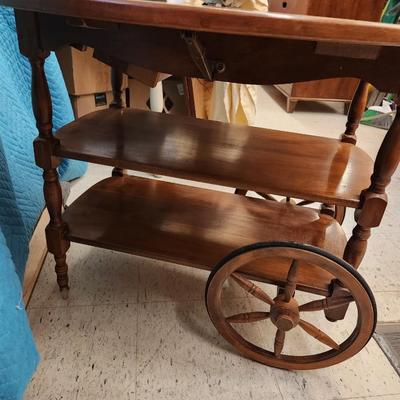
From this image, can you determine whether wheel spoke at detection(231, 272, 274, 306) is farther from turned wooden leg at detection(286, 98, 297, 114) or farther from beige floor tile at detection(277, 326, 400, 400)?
turned wooden leg at detection(286, 98, 297, 114)

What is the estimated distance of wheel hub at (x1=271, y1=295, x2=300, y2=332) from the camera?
2.56 feet

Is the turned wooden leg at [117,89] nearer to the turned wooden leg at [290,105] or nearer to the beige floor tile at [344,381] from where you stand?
the beige floor tile at [344,381]

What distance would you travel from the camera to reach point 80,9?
540 millimetres

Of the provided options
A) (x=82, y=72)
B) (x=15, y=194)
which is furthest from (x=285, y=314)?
(x=82, y=72)

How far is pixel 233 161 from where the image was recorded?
2.67 ft

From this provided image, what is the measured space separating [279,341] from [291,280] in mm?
152

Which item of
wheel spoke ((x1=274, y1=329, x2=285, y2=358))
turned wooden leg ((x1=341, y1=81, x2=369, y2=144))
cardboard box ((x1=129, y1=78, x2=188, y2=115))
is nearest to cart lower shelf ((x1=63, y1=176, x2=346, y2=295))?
wheel spoke ((x1=274, y1=329, x2=285, y2=358))

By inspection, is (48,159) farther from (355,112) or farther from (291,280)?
(355,112)

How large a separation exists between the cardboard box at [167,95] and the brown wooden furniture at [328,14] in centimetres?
56

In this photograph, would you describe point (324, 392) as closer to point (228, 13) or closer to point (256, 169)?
point (256, 169)

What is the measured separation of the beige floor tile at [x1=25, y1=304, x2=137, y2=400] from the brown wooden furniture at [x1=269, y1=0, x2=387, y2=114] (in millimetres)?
1102

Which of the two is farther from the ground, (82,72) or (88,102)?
(82,72)

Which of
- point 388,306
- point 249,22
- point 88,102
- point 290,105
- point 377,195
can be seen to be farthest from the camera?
point 290,105

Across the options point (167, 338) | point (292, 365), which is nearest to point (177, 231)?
point (167, 338)
